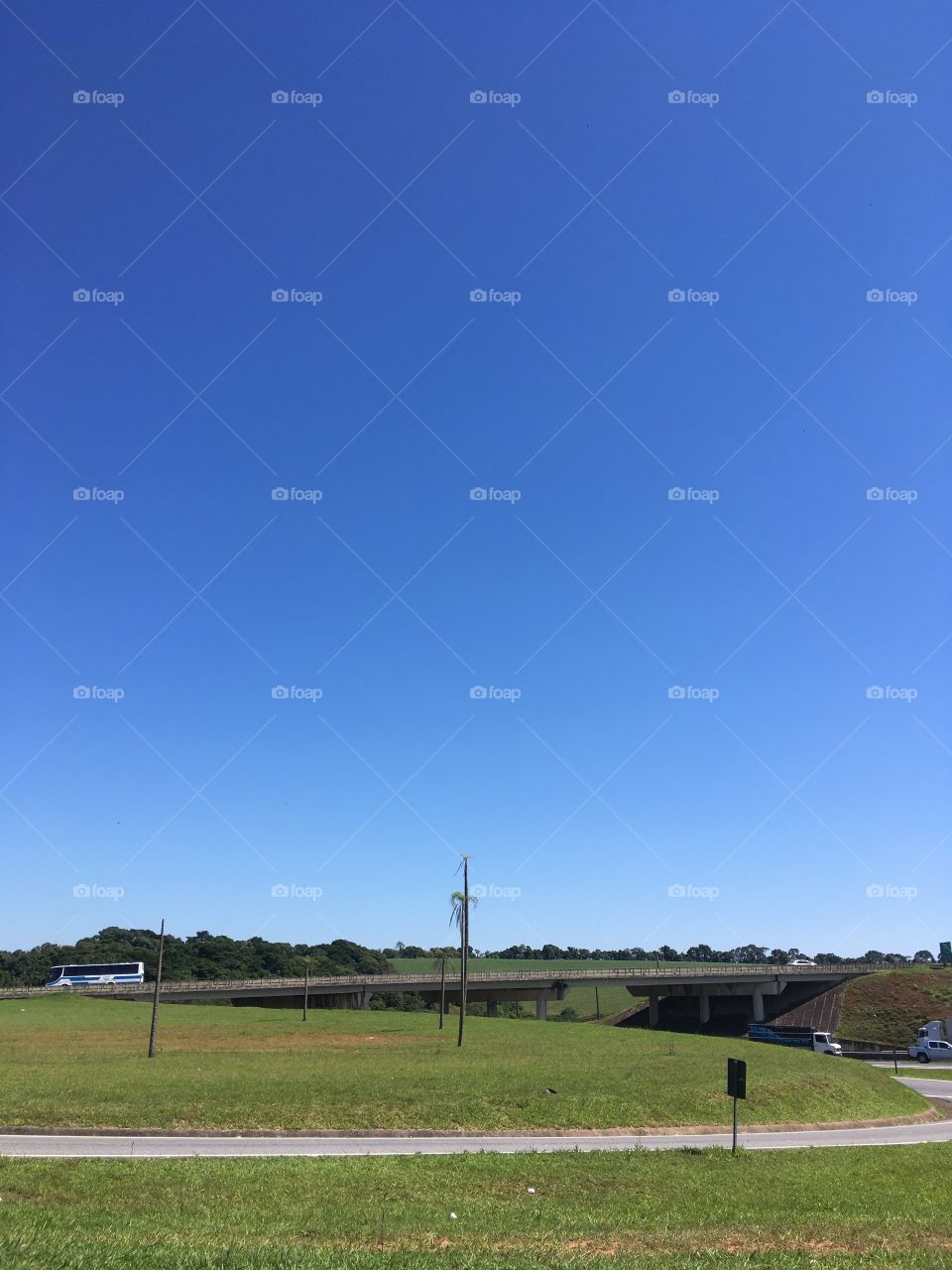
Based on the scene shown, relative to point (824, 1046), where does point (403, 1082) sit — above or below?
above

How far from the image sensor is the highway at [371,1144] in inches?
883

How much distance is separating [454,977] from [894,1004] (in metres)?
48.8

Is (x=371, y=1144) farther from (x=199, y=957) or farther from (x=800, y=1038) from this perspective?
(x=199, y=957)

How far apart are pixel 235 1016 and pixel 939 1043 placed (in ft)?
187

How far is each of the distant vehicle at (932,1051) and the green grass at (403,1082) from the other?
25.0 metres

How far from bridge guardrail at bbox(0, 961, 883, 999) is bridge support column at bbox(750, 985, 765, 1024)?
220cm

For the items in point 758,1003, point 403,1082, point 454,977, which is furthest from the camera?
point 758,1003

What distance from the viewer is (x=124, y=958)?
137 meters

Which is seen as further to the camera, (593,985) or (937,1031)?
(593,985)

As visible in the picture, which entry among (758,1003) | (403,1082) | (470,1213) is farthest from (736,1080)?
(758,1003)

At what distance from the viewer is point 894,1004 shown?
328ft

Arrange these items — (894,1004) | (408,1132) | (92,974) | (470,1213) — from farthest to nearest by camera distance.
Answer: (92,974) → (894,1004) → (408,1132) → (470,1213)

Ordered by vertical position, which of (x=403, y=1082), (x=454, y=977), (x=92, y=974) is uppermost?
(x=403, y=1082)

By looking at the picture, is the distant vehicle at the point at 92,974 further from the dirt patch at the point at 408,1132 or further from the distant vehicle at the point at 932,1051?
the dirt patch at the point at 408,1132
